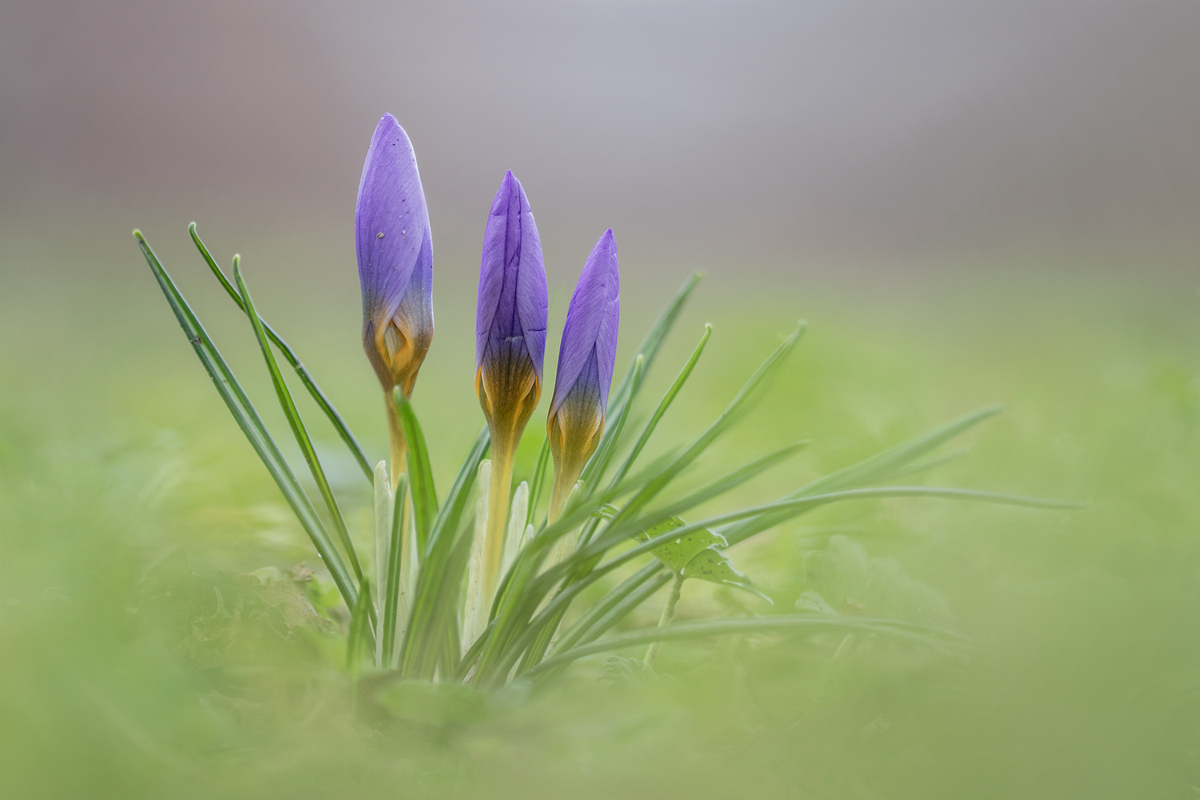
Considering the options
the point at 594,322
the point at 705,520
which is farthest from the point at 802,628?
the point at 594,322

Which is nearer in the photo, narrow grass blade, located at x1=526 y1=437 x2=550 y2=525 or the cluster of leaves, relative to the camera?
the cluster of leaves

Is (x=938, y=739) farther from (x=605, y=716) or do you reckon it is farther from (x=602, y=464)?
(x=602, y=464)

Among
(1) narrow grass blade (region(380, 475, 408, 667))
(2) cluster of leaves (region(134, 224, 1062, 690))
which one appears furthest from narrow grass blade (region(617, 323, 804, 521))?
(1) narrow grass blade (region(380, 475, 408, 667))

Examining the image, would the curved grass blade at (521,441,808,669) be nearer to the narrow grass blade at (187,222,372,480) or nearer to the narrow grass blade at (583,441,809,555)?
the narrow grass blade at (583,441,809,555)

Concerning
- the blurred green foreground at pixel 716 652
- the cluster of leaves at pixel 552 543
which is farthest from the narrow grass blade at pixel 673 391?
the blurred green foreground at pixel 716 652

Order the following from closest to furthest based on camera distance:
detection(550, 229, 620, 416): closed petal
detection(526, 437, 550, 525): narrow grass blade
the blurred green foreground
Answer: the blurred green foreground
detection(550, 229, 620, 416): closed petal
detection(526, 437, 550, 525): narrow grass blade

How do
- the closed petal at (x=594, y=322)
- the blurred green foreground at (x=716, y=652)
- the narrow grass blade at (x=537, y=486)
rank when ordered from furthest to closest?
the narrow grass blade at (x=537, y=486) → the closed petal at (x=594, y=322) → the blurred green foreground at (x=716, y=652)

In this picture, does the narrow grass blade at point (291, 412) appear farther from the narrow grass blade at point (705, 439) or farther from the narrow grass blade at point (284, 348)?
the narrow grass blade at point (705, 439)
